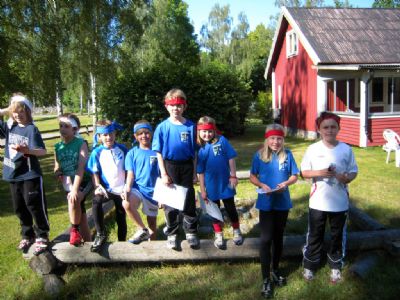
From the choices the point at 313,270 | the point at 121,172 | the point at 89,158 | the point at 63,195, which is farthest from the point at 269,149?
the point at 63,195

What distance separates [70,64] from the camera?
706 inches

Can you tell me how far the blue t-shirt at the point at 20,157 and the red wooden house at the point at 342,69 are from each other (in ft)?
36.4

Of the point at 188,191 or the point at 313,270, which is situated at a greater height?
the point at 188,191

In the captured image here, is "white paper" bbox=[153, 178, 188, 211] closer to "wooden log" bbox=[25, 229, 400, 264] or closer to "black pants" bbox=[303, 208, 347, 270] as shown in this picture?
"wooden log" bbox=[25, 229, 400, 264]

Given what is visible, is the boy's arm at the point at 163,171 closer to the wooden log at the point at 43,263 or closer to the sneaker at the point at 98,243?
the sneaker at the point at 98,243

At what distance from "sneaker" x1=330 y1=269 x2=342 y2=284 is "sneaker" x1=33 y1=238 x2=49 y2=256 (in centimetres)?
291

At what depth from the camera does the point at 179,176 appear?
3.98 m

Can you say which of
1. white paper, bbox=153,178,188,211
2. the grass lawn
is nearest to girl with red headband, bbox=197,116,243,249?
white paper, bbox=153,178,188,211

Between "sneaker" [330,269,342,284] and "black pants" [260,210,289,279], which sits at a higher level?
"black pants" [260,210,289,279]

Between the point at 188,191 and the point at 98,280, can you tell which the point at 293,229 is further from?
the point at 98,280

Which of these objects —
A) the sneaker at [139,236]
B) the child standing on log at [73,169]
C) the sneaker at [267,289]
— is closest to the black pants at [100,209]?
the child standing on log at [73,169]

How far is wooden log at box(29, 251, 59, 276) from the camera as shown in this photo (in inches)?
153

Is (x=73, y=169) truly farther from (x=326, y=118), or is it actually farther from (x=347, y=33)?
(x=347, y=33)

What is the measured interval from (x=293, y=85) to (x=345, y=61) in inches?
156
